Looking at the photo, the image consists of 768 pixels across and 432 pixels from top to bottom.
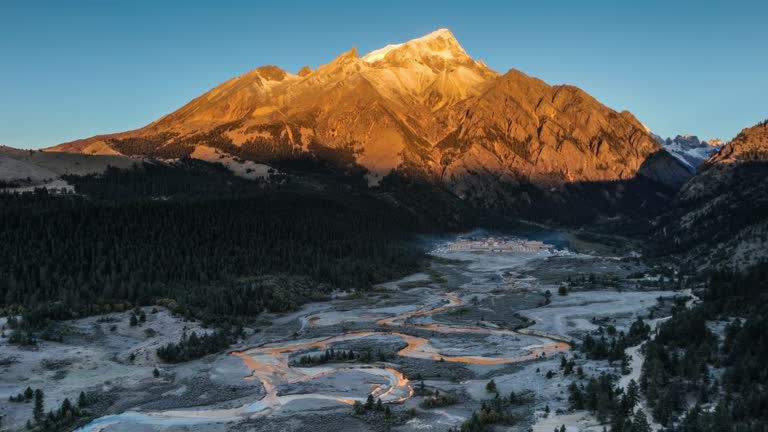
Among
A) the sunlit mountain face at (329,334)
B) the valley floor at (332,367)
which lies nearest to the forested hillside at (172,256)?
the sunlit mountain face at (329,334)

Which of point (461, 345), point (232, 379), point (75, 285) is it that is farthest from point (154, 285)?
point (461, 345)

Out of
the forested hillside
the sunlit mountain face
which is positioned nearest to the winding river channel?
the sunlit mountain face

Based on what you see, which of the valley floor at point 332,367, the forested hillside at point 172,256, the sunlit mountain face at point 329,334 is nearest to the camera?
the sunlit mountain face at point 329,334

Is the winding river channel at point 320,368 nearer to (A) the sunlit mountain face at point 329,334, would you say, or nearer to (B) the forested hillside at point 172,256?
(A) the sunlit mountain face at point 329,334

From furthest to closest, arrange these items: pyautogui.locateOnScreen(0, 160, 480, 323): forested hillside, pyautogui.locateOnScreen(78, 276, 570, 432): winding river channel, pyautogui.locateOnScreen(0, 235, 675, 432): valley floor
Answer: pyautogui.locateOnScreen(0, 160, 480, 323): forested hillside → pyautogui.locateOnScreen(78, 276, 570, 432): winding river channel → pyautogui.locateOnScreen(0, 235, 675, 432): valley floor

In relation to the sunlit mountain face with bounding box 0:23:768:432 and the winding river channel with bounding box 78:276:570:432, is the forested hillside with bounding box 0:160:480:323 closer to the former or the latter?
the sunlit mountain face with bounding box 0:23:768:432

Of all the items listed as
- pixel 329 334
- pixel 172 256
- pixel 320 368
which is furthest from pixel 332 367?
pixel 172 256

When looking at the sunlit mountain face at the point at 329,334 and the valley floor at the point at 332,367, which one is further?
the valley floor at the point at 332,367

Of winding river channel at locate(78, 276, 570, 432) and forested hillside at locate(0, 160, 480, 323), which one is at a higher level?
forested hillside at locate(0, 160, 480, 323)

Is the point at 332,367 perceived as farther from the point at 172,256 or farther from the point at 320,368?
the point at 172,256

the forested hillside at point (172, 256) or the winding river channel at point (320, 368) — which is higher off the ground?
the forested hillside at point (172, 256)
